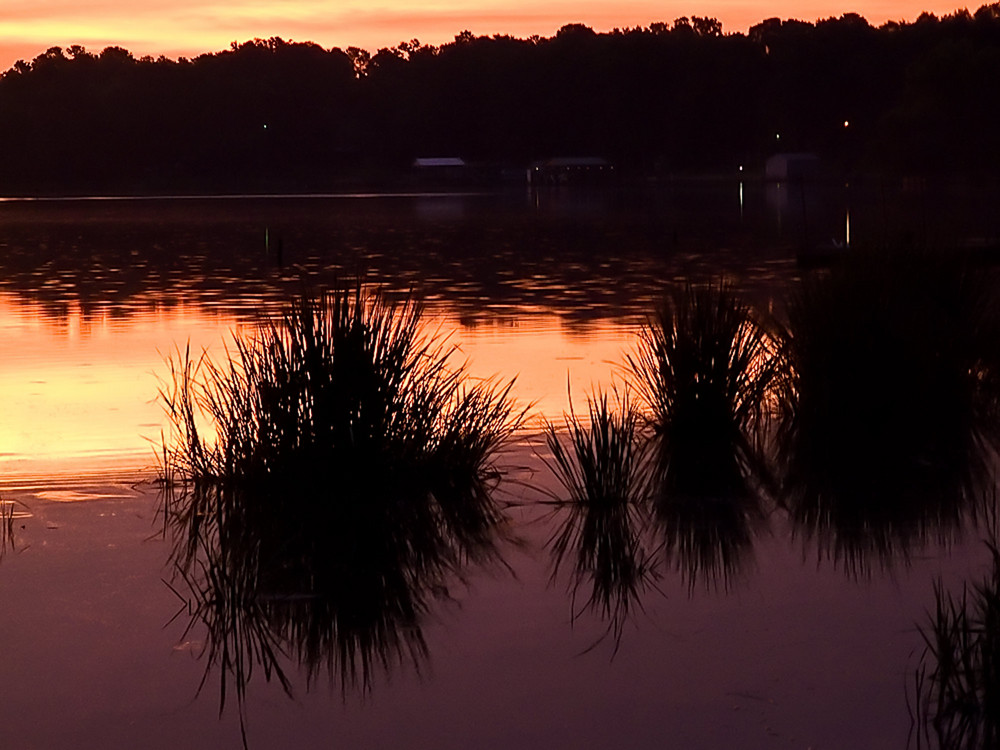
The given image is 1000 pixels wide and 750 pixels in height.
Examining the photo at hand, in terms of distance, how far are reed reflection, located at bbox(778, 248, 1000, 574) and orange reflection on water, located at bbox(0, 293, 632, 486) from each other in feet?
7.28

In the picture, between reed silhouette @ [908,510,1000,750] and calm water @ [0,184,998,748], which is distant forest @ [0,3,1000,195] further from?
reed silhouette @ [908,510,1000,750]

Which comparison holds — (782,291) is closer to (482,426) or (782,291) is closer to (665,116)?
(482,426)

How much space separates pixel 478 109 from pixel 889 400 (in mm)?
132643

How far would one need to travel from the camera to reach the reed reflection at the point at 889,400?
26.4ft

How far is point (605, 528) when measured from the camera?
7.62 meters

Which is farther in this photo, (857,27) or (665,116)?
(665,116)

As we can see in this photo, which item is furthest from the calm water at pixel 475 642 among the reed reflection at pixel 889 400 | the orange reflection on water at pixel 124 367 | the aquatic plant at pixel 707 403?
the aquatic plant at pixel 707 403

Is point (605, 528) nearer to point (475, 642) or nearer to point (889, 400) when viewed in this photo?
point (475, 642)

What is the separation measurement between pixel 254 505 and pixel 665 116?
12931 cm

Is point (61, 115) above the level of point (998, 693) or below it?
above

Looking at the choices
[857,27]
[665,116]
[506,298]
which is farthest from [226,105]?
[506,298]

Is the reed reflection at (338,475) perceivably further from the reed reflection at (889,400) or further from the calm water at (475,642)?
the reed reflection at (889,400)

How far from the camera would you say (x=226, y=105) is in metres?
138

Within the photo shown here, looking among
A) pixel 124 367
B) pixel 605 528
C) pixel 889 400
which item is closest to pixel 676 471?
pixel 605 528
